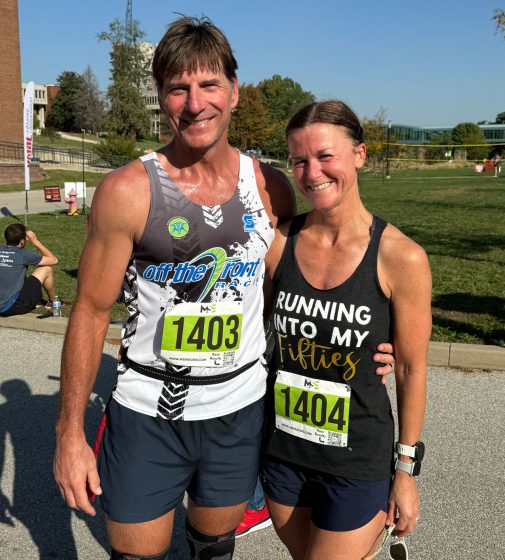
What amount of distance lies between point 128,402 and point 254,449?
20.0 inches

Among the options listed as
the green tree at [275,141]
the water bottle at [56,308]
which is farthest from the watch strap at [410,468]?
the green tree at [275,141]

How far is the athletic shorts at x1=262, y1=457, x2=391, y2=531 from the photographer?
81.5 inches

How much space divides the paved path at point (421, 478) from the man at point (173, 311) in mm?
1352

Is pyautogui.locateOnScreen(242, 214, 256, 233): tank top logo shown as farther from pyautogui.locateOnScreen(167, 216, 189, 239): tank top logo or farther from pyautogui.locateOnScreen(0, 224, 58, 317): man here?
pyautogui.locateOnScreen(0, 224, 58, 317): man

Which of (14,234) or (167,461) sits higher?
(14,234)

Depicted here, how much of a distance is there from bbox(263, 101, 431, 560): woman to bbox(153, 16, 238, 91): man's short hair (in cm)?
35

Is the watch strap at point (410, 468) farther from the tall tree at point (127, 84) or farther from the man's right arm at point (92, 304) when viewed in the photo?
the tall tree at point (127, 84)

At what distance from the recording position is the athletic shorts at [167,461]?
2.10 m

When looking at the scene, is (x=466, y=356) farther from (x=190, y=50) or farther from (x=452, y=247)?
(x=452, y=247)

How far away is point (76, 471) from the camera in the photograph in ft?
6.77

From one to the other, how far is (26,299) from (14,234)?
1091 mm

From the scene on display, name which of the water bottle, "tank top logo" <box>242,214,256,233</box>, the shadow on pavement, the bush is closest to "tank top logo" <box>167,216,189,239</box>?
Answer: "tank top logo" <box>242,214,256,233</box>

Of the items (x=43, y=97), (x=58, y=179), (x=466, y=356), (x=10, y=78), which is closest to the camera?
(x=466, y=356)

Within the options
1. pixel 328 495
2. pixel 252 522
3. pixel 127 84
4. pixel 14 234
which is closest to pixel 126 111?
pixel 127 84
